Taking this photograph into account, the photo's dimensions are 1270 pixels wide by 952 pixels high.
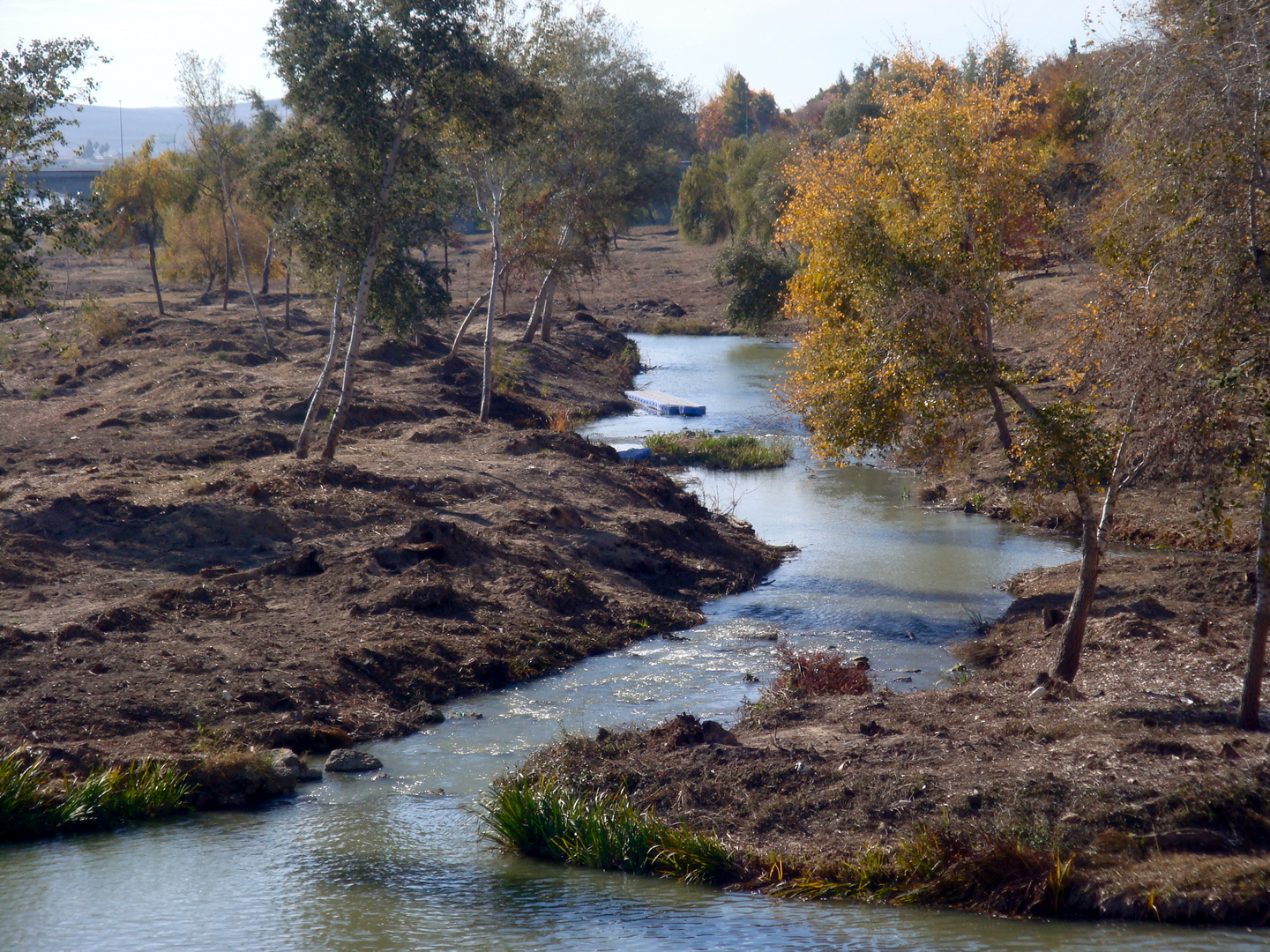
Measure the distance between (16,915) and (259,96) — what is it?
30.1 meters

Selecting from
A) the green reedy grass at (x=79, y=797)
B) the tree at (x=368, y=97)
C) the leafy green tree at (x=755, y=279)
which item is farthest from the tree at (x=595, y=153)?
the green reedy grass at (x=79, y=797)

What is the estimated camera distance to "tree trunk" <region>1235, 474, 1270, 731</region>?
927 centimetres

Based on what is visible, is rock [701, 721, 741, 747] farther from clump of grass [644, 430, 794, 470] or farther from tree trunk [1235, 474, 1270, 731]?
clump of grass [644, 430, 794, 470]

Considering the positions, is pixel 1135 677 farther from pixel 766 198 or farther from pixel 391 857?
pixel 766 198

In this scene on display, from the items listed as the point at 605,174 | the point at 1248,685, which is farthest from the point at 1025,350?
the point at 1248,685

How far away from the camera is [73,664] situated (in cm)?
1244

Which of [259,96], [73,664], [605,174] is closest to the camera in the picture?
[73,664]

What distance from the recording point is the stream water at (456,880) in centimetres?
762

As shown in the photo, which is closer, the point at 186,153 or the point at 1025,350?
the point at 1025,350

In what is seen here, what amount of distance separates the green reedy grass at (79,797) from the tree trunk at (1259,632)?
983cm

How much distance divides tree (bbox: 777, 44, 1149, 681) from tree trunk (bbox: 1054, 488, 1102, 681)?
2 cm

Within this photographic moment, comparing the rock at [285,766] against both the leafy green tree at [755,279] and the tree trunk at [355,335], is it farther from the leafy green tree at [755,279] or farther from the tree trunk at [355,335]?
the leafy green tree at [755,279]

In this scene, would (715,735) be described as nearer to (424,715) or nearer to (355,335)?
(424,715)

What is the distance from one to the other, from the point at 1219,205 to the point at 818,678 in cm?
697
